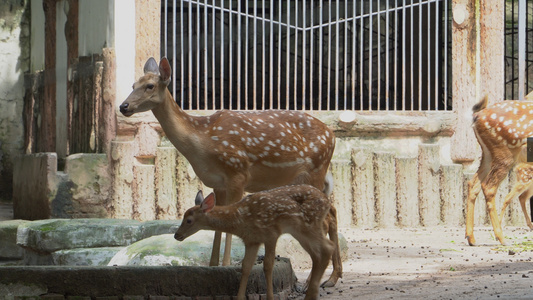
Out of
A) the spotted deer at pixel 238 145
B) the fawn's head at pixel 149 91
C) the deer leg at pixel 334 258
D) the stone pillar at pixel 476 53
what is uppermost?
the stone pillar at pixel 476 53

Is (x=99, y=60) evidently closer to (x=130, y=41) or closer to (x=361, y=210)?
(x=130, y=41)

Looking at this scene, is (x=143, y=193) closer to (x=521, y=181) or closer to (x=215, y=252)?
(x=521, y=181)

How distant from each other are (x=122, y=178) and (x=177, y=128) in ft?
16.0

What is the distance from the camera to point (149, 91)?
6.35 metres

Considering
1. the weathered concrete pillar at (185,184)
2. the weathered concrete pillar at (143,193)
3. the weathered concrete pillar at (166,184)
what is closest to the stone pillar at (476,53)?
the weathered concrete pillar at (185,184)

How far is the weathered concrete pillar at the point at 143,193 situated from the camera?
1111 cm

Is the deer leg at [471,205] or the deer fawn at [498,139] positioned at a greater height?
the deer fawn at [498,139]

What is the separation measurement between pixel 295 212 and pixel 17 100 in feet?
33.8

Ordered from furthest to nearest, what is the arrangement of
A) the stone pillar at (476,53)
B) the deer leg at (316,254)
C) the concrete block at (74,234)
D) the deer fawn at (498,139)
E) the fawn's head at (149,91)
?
1. the stone pillar at (476,53)
2. the deer fawn at (498,139)
3. the concrete block at (74,234)
4. the fawn's head at (149,91)
5. the deer leg at (316,254)

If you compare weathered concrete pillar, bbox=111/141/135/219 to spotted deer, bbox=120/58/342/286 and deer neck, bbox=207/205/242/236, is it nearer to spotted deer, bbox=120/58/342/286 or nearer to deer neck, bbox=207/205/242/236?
spotted deer, bbox=120/58/342/286

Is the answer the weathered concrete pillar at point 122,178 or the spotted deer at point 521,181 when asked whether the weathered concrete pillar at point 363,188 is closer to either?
the spotted deer at point 521,181

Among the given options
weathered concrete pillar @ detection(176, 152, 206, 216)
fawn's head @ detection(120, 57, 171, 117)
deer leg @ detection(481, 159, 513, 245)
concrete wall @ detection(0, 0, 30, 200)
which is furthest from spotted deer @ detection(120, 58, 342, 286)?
concrete wall @ detection(0, 0, 30, 200)

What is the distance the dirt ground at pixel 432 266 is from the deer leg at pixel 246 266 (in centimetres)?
80

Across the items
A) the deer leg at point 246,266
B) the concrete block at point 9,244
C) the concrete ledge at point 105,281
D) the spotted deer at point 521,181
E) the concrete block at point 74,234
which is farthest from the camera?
the spotted deer at point 521,181
